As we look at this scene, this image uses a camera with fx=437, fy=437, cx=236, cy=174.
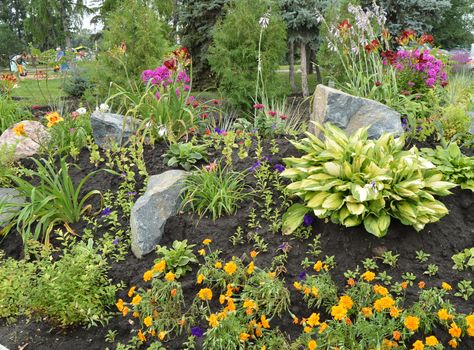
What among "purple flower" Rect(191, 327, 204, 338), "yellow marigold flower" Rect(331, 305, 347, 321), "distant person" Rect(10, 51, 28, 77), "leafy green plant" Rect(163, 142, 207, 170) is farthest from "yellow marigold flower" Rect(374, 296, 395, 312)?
"distant person" Rect(10, 51, 28, 77)

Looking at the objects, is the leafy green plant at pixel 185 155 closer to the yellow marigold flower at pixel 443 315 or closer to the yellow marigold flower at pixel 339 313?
the yellow marigold flower at pixel 339 313

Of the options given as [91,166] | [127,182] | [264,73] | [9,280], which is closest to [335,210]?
[127,182]

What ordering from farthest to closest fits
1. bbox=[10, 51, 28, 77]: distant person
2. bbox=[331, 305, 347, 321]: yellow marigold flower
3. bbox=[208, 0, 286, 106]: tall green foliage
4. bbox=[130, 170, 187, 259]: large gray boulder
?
bbox=[208, 0, 286, 106]: tall green foliage < bbox=[10, 51, 28, 77]: distant person < bbox=[130, 170, 187, 259]: large gray boulder < bbox=[331, 305, 347, 321]: yellow marigold flower

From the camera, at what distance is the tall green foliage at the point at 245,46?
8.59m

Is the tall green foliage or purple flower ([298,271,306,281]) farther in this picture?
the tall green foliage

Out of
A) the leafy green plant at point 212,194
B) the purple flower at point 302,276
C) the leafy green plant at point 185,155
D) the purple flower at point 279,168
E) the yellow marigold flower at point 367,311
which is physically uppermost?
the leafy green plant at point 185,155

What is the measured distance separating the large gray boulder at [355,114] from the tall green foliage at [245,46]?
4.51 meters

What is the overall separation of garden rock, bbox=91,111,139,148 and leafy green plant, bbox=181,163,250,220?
4.39 ft

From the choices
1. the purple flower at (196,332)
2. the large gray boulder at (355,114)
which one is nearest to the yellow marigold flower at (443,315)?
the purple flower at (196,332)

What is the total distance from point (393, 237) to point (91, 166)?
2980 mm

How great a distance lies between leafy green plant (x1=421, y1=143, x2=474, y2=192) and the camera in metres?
3.30

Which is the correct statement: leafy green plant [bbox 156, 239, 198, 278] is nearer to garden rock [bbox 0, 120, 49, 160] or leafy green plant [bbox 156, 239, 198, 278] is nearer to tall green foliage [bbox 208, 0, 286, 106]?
garden rock [bbox 0, 120, 49, 160]

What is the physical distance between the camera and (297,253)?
3.00 meters

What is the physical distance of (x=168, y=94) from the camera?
182 inches
